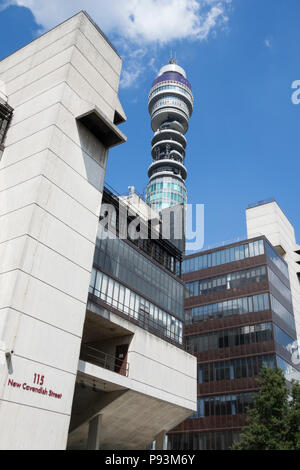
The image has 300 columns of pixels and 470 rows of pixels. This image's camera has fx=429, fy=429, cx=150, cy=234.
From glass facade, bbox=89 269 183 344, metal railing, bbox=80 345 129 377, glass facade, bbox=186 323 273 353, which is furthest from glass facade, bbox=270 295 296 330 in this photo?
metal railing, bbox=80 345 129 377

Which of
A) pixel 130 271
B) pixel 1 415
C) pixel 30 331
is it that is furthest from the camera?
pixel 130 271

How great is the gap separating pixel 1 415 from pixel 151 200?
5484 inches

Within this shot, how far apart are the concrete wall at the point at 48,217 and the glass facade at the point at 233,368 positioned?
3781cm

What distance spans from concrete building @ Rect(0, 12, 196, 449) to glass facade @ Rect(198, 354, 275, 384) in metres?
20.7

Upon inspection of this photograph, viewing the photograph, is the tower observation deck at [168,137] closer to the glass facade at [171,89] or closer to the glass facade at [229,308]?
the glass facade at [171,89]

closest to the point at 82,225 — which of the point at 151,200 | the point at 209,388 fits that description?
the point at 209,388

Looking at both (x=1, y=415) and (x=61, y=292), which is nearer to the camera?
(x=1, y=415)

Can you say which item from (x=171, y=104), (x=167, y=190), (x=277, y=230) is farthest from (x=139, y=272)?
(x=171, y=104)

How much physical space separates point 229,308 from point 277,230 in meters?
19.3

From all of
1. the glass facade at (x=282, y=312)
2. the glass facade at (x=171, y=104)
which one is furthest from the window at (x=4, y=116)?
the glass facade at (x=171, y=104)

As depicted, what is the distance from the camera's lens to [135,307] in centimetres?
3653

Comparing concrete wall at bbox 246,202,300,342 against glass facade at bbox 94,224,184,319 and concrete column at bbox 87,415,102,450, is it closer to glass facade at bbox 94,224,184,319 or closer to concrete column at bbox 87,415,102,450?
glass facade at bbox 94,224,184,319

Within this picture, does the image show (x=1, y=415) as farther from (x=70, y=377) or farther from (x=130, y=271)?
(x=130, y=271)
